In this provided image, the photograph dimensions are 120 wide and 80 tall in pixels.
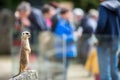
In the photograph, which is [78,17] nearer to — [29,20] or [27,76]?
[29,20]

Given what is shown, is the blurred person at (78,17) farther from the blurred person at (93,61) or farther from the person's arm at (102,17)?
the person's arm at (102,17)

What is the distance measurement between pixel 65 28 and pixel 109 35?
180 centimetres

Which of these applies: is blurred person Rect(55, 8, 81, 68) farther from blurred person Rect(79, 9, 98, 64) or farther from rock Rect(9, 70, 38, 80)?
rock Rect(9, 70, 38, 80)

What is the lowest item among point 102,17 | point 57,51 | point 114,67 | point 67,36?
point 114,67

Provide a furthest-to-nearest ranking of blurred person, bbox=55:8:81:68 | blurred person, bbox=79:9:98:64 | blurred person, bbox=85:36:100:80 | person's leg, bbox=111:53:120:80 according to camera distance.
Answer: blurred person, bbox=55:8:81:68, blurred person, bbox=79:9:98:64, blurred person, bbox=85:36:100:80, person's leg, bbox=111:53:120:80

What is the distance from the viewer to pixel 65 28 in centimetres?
1238

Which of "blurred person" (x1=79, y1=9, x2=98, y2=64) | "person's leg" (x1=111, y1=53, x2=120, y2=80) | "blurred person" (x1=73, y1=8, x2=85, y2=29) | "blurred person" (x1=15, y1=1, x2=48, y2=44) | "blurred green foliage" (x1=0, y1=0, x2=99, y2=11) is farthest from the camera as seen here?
"blurred green foliage" (x1=0, y1=0, x2=99, y2=11)

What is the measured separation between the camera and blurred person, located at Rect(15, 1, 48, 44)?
43.9ft

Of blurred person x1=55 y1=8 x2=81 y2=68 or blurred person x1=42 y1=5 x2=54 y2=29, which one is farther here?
blurred person x1=42 y1=5 x2=54 y2=29

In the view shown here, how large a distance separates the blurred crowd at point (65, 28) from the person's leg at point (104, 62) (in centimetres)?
55

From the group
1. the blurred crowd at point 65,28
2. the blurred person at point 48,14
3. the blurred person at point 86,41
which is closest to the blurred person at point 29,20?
the blurred crowd at point 65,28

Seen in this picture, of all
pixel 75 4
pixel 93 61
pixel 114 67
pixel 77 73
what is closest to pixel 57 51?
pixel 77 73

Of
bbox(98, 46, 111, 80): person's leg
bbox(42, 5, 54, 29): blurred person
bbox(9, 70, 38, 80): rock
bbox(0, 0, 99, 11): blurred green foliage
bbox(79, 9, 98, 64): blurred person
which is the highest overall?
bbox(0, 0, 99, 11): blurred green foliage

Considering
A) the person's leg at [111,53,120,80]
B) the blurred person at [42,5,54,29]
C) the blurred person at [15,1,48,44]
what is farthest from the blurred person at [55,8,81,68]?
the person's leg at [111,53,120,80]
